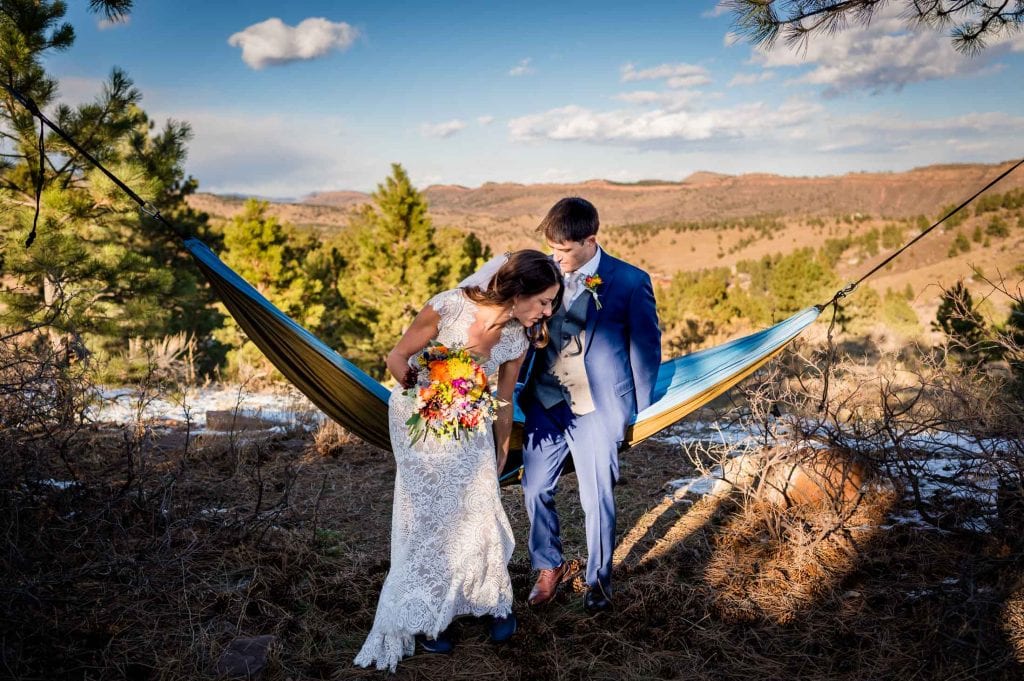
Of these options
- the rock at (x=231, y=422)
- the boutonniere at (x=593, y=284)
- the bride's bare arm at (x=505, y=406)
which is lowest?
the rock at (x=231, y=422)

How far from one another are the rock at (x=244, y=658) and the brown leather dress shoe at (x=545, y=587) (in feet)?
3.17

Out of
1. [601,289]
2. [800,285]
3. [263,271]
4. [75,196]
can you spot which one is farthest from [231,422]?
[800,285]

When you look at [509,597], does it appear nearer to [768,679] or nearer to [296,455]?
[768,679]

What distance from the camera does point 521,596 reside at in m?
2.79

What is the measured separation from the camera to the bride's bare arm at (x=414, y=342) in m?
2.31

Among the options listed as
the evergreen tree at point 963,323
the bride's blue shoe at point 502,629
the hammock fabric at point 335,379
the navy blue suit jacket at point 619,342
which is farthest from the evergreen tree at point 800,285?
the bride's blue shoe at point 502,629

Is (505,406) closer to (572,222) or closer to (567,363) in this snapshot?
(567,363)

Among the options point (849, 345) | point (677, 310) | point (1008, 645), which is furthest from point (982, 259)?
point (1008, 645)

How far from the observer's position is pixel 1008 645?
7.22 ft

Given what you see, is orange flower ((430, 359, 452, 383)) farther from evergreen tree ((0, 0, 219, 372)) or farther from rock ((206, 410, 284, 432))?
evergreen tree ((0, 0, 219, 372))

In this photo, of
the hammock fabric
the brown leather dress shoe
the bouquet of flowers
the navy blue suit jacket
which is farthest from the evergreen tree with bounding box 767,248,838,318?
the bouquet of flowers

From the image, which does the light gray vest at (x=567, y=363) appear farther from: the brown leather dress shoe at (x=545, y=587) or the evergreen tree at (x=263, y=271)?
the evergreen tree at (x=263, y=271)

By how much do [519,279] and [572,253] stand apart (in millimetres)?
328

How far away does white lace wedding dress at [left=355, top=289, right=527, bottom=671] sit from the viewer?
2.25m
